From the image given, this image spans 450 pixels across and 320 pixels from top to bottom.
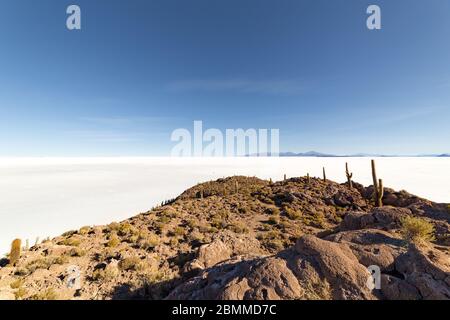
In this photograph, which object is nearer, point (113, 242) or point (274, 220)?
point (113, 242)

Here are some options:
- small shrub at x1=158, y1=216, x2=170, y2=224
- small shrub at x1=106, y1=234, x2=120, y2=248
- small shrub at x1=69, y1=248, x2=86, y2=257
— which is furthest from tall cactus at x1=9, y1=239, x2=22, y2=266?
small shrub at x1=158, y1=216, x2=170, y2=224

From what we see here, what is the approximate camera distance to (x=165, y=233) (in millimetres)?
14109

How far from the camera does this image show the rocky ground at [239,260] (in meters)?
5.30

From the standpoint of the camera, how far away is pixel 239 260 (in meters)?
7.75

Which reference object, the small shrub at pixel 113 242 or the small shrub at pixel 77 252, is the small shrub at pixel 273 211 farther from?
the small shrub at pixel 77 252

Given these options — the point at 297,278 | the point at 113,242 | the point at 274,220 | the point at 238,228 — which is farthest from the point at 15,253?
the point at 274,220

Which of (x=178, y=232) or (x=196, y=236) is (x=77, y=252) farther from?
(x=196, y=236)

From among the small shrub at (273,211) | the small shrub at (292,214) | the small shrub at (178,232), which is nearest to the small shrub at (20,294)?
the small shrub at (178,232)

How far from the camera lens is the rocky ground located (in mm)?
5297

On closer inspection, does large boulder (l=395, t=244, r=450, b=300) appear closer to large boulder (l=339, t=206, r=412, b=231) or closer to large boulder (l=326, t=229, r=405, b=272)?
large boulder (l=326, t=229, r=405, b=272)
